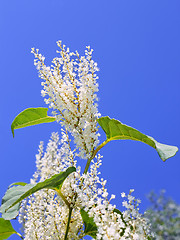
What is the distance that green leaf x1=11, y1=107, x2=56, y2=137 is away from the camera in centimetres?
132

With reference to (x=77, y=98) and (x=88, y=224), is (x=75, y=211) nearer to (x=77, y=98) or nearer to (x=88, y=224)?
(x=88, y=224)

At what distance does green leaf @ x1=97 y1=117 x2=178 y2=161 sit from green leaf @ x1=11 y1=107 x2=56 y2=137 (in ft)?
1.11

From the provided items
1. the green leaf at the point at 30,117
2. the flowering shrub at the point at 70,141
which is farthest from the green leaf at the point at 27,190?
the green leaf at the point at 30,117

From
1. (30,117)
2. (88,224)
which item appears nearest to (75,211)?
(88,224)

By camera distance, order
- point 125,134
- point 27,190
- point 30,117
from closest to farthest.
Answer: point 27,190, point 125,134, point 30,117

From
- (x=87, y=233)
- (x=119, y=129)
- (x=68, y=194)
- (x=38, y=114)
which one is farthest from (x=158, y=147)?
(x=38, y=114)

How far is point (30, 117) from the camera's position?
1.35 metres

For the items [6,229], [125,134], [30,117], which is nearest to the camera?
[125,134]

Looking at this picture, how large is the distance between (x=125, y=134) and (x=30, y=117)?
53 centimetres

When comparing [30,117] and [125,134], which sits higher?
[30,117]

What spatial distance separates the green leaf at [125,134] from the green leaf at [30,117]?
338 millimetres

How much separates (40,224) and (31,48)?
0.80 meters

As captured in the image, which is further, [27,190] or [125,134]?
[125,134]

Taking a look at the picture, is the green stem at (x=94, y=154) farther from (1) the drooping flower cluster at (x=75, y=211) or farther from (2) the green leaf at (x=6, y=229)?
(2) the green leaf at (x=6, y=229)
